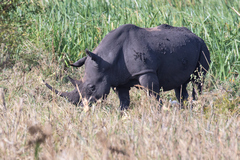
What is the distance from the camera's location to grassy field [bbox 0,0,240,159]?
2.87m

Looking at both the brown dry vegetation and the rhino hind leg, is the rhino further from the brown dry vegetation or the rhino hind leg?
the rhino hind leg

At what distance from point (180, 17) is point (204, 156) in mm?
4402

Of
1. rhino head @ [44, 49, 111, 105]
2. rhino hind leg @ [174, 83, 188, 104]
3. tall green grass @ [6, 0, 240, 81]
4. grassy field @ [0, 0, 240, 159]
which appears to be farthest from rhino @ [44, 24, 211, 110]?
tall green grass @ [6, 0, 240, 81]

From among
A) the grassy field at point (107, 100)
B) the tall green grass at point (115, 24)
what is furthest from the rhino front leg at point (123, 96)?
the tall green grass at point (115, 24)

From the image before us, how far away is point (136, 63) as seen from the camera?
14.2 feet

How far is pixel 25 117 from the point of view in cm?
377

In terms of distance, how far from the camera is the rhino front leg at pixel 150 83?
4.30 metres

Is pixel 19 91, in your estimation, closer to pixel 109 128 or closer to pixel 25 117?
pixel 25 117

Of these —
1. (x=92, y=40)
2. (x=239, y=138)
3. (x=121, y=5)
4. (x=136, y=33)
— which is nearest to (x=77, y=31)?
(x=92, y=40)

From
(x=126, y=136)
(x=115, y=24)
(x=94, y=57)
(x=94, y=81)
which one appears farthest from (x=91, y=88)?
(x=115, y=24)

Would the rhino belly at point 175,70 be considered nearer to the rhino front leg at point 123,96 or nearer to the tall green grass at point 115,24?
the rhino front leg at point 123,96

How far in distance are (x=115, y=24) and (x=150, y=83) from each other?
2.89 meters

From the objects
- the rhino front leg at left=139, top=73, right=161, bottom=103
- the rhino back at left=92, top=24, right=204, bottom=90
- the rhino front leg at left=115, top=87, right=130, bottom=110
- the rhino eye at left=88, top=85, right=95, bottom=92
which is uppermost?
the rhino back at left=92, top=24, right=204, bottom=90

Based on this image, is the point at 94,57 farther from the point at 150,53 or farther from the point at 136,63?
the point at 150,53
